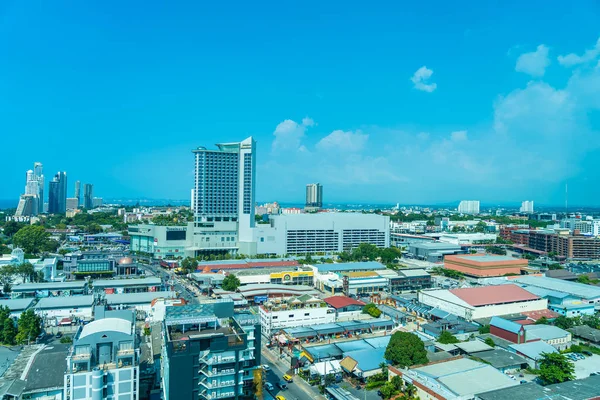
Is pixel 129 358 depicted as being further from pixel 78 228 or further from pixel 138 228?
pixel 78 228

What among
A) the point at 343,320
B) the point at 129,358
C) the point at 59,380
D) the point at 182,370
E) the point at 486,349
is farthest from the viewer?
the point at 343,320

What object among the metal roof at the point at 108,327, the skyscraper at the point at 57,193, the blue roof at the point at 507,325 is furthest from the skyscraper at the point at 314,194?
the metal roof at the point at 108,327

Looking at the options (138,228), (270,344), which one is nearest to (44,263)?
(138,228)

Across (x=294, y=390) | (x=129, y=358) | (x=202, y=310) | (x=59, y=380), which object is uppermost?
(x=202, y=310)

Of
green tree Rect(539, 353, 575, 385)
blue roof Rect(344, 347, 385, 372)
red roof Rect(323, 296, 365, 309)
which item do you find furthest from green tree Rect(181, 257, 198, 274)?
green tree Rect(539, 353, 575, 385)

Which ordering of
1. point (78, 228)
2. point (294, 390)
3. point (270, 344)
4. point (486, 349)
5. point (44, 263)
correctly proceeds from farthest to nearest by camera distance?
point (78, 228), point (44, 263), point (270, 344), point (486, 349), point (294, 390)
